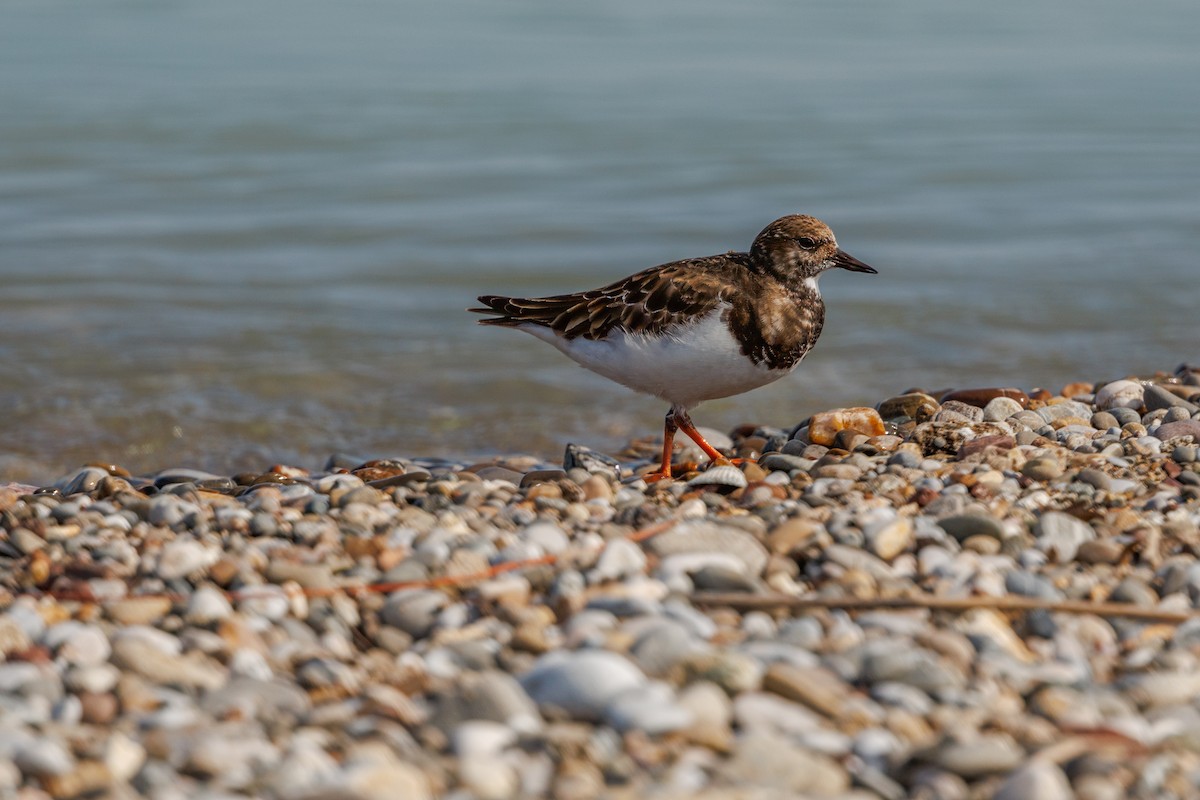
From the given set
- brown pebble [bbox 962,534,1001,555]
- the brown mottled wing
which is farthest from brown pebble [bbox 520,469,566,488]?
brown pebble [bbox 962,534,1001,555]

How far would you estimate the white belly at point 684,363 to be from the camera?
608cm

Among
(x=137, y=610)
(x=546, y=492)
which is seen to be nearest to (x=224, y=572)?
(x=137, y=610)

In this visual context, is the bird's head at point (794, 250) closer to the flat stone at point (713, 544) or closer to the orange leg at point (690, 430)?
the orange leg at point (690, 430)

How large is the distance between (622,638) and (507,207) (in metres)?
11.8

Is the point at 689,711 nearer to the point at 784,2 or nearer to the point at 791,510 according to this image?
the point at 791,510

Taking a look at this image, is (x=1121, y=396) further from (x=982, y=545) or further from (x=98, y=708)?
(x=98, y=708)

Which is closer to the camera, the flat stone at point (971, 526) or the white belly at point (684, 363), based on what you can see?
the flat stone at point (971, 526)

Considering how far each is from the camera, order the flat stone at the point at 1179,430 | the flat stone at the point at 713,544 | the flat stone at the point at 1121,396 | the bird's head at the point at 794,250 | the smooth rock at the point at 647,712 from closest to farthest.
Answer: the smooth rock at the point at 647,712, the flat stone at the point at 713,544, the flat stone at the point at 1179,430, the bird's head at the point at 794,250, the flat stone at the point at 1121,396

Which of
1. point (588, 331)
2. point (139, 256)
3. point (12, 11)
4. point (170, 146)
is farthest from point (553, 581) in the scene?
point (12, 11)

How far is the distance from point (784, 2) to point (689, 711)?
28165 millimetres

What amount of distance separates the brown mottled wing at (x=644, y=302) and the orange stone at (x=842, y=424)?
2.76 ft

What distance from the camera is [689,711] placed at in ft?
10.6

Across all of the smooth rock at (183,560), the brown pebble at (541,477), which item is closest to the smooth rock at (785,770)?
the smooth rock at (183,560)

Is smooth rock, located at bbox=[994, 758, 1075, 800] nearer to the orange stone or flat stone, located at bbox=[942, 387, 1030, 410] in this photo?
the orange stone
